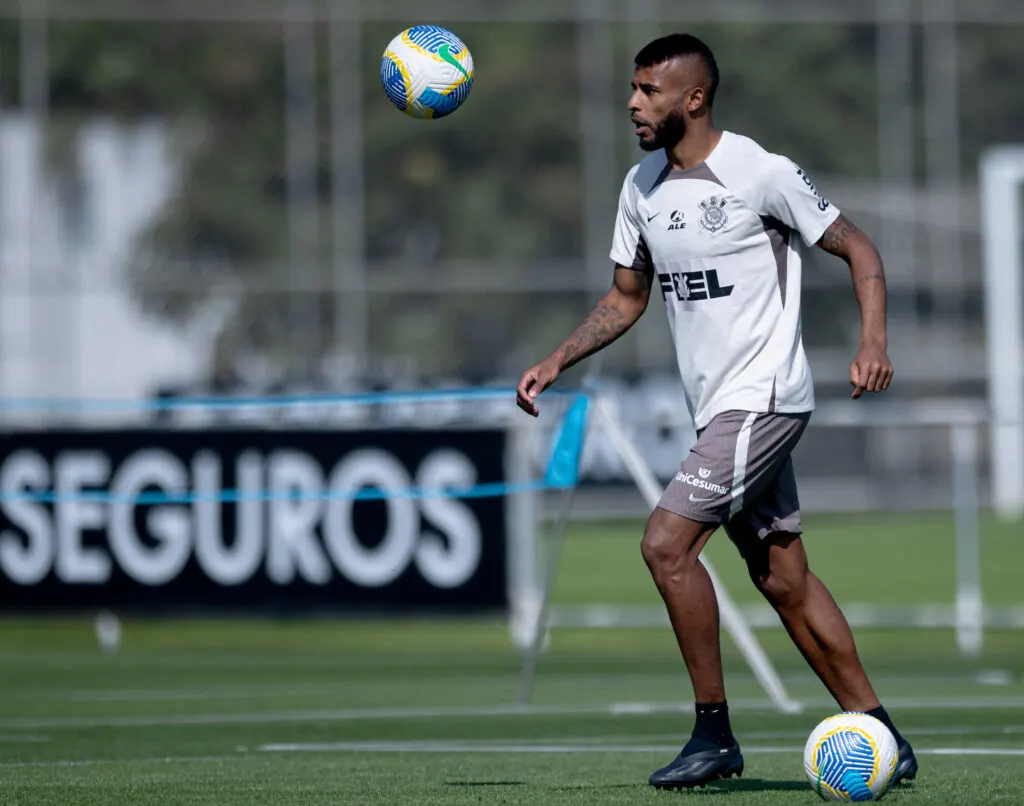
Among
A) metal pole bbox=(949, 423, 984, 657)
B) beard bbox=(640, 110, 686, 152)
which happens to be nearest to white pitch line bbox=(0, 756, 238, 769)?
beard bbox=(640, 110, 686, 152)

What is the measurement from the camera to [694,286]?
6359 millimetres

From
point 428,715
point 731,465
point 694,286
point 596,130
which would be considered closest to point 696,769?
point 731,465

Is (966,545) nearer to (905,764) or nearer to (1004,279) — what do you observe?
(905,764)

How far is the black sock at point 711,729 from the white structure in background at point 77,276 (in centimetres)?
2024

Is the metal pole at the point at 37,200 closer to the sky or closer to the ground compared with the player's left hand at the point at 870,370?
closer to the sky

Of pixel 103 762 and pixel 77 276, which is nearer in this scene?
pixel 103 762

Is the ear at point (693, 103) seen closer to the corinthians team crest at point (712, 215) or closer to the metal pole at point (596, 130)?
the corinthians team crest at point (712, 215)

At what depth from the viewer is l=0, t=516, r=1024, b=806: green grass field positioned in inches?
248

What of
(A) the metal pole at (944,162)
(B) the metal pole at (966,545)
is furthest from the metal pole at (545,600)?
(A) the metal pole at (944,162)

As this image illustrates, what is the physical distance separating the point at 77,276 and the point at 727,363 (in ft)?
70.6

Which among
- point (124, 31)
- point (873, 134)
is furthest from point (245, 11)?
point (873, 134)

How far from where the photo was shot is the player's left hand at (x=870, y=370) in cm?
587

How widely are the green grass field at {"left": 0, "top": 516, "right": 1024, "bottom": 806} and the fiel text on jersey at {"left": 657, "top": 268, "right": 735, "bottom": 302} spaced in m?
1.54

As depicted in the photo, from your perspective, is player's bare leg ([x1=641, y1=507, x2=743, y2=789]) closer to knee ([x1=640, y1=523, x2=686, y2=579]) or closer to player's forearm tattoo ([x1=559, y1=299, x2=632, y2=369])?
knee ([x1=640, y1=523, x2=686, y2=579])
